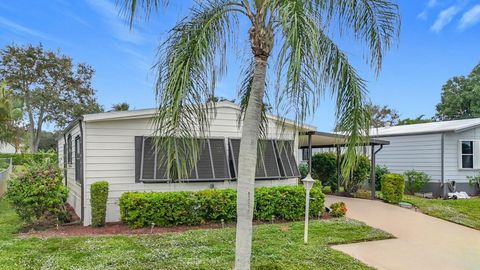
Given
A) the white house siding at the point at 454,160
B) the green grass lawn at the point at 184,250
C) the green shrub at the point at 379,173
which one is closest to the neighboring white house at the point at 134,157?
the green grass lawn at the point at 184,250

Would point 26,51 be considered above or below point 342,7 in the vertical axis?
above

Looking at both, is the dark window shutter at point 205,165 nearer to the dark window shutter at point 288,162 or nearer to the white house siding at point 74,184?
the dark window shutter at point 288,162

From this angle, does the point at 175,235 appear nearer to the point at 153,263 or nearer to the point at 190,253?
the point at 190,253

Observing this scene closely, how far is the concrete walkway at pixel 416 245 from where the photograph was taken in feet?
19.5

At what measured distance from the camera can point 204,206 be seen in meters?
8.35

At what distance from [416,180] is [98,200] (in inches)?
→ 501

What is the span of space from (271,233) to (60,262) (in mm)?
3957

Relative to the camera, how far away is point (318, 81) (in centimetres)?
379

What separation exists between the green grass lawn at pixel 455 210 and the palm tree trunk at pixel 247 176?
291 inches

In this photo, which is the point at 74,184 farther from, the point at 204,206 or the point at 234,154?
the point at 234,154

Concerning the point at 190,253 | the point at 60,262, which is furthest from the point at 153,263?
the point at 60,262

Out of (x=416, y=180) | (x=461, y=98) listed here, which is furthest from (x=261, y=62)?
(x=461, y=98)

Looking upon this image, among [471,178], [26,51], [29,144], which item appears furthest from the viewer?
[29,144]

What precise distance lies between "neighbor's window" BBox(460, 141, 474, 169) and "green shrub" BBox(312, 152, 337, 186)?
5.33 m
